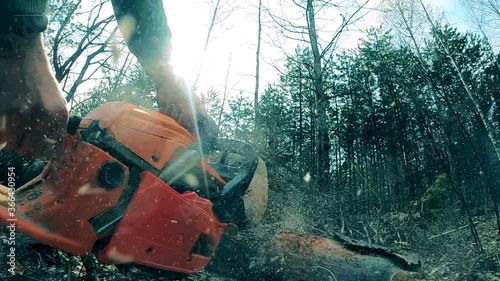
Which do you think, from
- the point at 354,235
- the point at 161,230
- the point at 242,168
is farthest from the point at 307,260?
the point at 354,235

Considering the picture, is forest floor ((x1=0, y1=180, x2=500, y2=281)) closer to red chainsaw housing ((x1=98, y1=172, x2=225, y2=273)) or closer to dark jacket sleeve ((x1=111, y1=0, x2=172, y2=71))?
red chainsaw housing ((x1=98, y1=172, x2=225, y2=273))

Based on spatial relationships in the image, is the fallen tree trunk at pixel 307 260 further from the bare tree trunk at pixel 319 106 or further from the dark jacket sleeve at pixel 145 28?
the bare tree trunk at pixel 319 106

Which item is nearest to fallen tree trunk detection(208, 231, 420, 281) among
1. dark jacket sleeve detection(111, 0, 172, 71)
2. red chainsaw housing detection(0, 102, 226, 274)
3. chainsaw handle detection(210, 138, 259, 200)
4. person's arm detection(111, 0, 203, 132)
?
chainsaw handle detection(210, 138, 259, 200)

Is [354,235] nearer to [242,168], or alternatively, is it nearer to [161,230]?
[242,168]

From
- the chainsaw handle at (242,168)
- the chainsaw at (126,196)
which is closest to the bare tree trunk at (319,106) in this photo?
the chainsaw handle at (242,168)

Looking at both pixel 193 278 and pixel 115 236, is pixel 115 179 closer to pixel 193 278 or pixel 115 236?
pixel 115 236

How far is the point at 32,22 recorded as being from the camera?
511 millimetres

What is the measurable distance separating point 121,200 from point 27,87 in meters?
1.65

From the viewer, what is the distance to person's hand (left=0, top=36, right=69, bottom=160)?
508 mm

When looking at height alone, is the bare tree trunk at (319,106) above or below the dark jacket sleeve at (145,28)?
above

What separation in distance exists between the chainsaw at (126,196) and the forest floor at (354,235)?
42 centimetres

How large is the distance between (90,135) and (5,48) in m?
1.70

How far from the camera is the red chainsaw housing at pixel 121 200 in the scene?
184 centimetres

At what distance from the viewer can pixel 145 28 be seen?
4.77 ft
